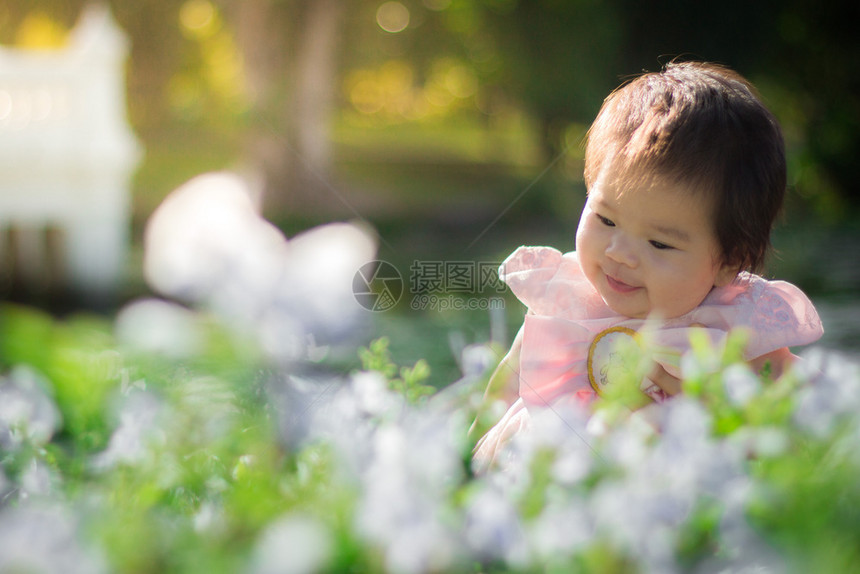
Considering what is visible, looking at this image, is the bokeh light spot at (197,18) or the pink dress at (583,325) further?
the bokeh light spot at (197,18)

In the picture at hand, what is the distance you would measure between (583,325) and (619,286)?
3.9 inches

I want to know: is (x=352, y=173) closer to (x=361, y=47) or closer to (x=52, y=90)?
(x=361, y=47)

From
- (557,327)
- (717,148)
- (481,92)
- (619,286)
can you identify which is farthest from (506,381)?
(481,92)

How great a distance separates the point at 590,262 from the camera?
4.21ft

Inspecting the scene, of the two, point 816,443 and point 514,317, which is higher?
point 816,443

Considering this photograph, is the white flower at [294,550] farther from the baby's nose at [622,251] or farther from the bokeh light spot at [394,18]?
the bokeh light spot at [394,18]

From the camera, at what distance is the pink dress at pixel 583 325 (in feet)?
4.11

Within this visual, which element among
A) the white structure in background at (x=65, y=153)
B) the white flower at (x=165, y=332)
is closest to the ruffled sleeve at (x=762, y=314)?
the white flower at (x=165, y=332)

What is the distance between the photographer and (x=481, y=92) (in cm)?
1725

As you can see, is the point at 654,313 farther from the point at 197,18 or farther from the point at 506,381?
the point at 197,18

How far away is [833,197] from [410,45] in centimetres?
1114

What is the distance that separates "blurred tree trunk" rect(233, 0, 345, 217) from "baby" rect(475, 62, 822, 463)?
704 centimetres

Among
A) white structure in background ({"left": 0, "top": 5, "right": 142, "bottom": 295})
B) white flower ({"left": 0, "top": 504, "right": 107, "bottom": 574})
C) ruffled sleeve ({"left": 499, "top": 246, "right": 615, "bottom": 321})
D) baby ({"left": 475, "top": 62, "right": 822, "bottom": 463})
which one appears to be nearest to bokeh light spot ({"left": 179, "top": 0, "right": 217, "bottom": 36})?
white structure in background ({"left": 0, "top": 5, "right": 142, "bottom": 295})

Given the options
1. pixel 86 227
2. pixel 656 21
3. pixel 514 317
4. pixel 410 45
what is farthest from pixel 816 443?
pixel 410 45
